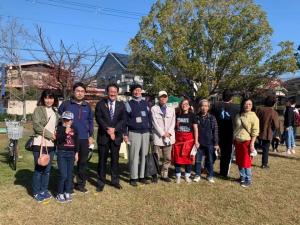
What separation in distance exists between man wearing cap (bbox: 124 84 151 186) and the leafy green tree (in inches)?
415

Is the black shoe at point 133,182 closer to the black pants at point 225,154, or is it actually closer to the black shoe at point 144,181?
the black shoe at point 144,181

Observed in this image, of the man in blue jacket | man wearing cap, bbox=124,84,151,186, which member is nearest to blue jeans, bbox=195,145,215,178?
man wearing cap, bbox=124,84,151,186

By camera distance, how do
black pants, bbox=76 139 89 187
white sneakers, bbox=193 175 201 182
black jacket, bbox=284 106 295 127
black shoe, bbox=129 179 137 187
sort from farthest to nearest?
black jacket, bbox=284 106 295 127 → white sneakers, bbox=193 175 201 182 → black shoe, bbox=129 179 137 187 → black pants, bbox=76 139 89 187

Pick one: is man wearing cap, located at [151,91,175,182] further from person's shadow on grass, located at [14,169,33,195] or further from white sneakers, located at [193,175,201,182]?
person's shadow on grass, located at [14,169,33,195]

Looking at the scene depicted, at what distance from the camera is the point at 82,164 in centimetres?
612

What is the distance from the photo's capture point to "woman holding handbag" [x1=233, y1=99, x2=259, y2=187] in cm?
678

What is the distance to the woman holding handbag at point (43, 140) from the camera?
5504 mm

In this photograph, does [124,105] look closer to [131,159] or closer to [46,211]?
[131,159]

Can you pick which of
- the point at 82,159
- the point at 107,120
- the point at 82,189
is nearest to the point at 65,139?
the point at 82,159

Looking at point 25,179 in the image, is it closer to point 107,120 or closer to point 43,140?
point 43,140

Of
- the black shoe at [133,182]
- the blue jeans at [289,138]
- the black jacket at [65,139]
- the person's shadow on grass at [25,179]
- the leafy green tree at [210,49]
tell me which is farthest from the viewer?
the leafy green tree at [210,49]

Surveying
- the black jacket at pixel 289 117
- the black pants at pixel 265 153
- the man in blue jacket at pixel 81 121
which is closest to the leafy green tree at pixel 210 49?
the black jacket at pixel 289 117

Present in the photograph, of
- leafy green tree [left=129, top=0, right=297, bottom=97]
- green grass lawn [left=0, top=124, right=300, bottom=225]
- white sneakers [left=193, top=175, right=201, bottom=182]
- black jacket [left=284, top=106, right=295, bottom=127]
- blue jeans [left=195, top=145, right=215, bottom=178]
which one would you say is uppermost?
leafy green tree [left=129, top=0, right=297, bottom=97]

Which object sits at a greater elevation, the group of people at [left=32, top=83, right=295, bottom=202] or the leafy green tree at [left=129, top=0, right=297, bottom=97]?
the leafy green tree at [left=129, top=0, right=297, bottom=97]
